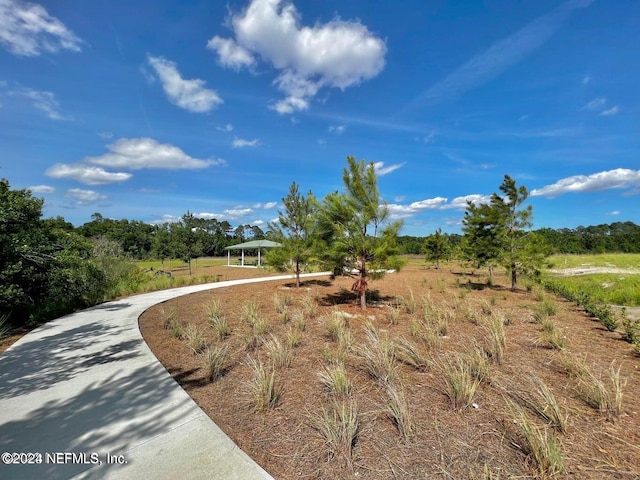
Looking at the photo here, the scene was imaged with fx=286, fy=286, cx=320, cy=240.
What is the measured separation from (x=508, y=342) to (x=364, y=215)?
470 centimetres

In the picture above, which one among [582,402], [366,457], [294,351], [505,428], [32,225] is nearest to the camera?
[366,457]

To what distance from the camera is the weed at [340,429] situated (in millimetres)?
2580

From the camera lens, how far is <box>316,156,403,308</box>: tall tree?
852 cm

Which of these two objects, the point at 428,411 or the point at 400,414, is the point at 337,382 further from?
the point at 428,411

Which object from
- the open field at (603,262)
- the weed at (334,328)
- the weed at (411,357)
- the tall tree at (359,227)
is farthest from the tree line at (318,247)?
the open field at (603,262)

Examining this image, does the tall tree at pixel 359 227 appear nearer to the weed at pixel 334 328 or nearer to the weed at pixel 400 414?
the weed at pixel 334 328

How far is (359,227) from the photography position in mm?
8695

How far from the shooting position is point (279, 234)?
1562 centimetres

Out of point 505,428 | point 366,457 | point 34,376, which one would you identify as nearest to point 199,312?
point 34,376

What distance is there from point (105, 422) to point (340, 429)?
2.48m

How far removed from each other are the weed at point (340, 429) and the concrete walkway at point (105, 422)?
646 mm

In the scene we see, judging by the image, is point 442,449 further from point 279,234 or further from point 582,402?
point 279,234

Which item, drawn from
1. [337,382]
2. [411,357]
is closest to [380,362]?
[411,357]

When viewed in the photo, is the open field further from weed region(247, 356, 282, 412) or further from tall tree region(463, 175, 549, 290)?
weed region(247, 356, 282, 412)
